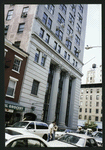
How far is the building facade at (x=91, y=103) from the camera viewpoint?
200 feet

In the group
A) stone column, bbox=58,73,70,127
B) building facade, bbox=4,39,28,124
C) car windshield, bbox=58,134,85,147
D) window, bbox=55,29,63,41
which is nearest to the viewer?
car windshield, bbox=58,134,85,147

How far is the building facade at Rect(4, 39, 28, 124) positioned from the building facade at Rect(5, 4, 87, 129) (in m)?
0.96

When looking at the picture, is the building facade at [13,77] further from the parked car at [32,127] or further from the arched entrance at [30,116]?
the parked car at [32,127]

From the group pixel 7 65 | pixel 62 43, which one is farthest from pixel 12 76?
pixel 62 43

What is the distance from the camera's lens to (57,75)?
92.7ft

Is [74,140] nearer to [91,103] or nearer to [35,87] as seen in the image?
[35,87]

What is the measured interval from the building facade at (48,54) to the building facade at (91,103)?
28.7 m

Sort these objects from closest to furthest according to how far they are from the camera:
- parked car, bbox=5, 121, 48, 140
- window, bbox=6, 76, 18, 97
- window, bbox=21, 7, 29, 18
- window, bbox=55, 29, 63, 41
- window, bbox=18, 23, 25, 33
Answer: parked car, bbox=5, 121, 48, 140
window, bbox=6, 76, 18, 97
window, bbox=18, 23, 25, 33
window, bbox=21, 7, 29, 18
window, bbox=55, 29, 63, 41

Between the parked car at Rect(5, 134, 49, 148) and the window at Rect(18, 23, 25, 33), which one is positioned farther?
the window at Rect(18, 23, 25, 33)

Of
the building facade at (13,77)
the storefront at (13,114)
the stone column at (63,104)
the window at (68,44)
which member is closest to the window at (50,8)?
the window at (68,44)

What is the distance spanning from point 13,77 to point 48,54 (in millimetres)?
8758

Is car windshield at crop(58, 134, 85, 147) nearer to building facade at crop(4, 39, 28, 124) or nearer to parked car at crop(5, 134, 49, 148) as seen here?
parked car at crop(5, 134, 49, 148)

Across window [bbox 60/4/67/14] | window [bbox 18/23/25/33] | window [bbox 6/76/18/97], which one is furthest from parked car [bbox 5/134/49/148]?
window [bbox 60/4/67/14]

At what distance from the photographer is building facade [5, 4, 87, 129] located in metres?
22.3
